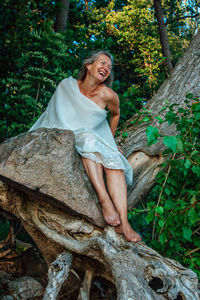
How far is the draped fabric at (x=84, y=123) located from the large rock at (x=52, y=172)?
0.20 metres

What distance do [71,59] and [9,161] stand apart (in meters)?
3.20

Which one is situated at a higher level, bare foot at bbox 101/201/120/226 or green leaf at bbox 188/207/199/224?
green leaf at bbox 188/207/199/224

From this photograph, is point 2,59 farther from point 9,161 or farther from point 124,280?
point 124,280

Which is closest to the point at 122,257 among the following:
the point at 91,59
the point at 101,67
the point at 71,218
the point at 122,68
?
the point at 71,218

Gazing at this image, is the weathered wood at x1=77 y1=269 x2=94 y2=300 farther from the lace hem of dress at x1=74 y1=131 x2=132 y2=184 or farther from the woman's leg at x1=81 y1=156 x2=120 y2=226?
the lace hem of dress at x1=74 y1=131 x2=132 y2=184

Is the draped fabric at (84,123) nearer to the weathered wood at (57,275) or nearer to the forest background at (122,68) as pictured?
the forest background at (122,68)

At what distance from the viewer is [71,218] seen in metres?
2.42

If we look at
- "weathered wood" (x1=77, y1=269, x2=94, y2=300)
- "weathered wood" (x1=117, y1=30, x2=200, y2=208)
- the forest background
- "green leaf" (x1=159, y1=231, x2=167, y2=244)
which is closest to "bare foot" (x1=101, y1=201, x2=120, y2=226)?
the forest background

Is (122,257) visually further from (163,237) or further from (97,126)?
(97,126)

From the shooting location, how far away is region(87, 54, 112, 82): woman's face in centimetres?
282

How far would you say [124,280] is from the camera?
1746 mm

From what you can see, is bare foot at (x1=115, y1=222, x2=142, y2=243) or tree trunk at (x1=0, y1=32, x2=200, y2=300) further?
bare foot at (x1=115, y1=222, x2=142, y2=243)

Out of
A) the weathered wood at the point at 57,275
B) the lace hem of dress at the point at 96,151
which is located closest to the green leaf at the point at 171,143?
the lace hem of dress at the point at 96,151

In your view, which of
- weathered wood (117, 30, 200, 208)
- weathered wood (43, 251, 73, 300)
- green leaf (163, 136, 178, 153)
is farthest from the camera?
weathered wood (117, 30, 200, 208)
